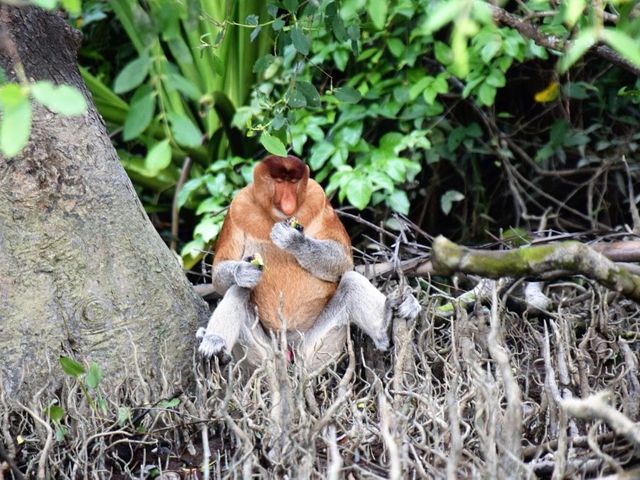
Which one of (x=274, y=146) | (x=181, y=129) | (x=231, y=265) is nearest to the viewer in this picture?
(x=181, y=129)

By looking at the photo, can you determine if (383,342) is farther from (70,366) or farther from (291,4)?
(291,4)

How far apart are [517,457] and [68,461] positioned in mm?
1513

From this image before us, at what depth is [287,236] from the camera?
4211 millimetres

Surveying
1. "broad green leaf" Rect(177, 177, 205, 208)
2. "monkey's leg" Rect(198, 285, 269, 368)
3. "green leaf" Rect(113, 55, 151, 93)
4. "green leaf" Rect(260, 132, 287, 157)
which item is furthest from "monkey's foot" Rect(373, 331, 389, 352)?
"green leaf" Rect(113, 55, 151, 93)

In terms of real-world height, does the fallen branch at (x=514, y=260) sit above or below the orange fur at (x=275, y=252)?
above

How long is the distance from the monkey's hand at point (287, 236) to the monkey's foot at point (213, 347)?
0.58 meters

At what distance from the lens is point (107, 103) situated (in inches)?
237

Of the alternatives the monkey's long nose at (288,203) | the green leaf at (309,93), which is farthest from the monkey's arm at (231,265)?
the green leaf at (309,93)

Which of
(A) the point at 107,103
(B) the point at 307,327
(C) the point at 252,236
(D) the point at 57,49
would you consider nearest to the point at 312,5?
(D) the point at 57,49

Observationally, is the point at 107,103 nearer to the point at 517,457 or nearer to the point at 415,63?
the point at 415,63

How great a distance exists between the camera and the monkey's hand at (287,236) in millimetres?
4207

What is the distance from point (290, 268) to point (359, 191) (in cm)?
91

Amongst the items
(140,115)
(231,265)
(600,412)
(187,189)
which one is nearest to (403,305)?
(231,265)

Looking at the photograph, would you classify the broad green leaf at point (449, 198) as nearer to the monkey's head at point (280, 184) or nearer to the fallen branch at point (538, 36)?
the monkey's head at point (280, 184)
